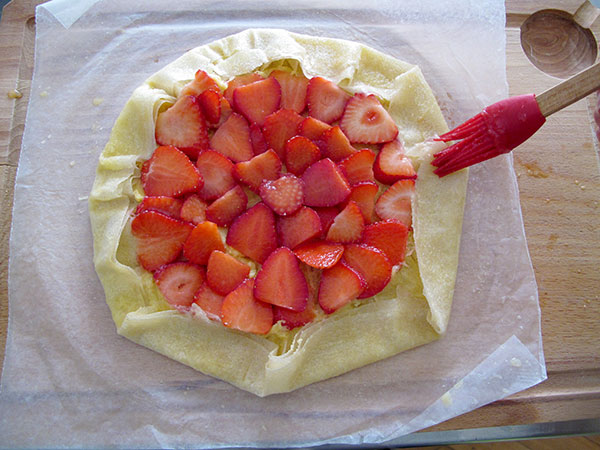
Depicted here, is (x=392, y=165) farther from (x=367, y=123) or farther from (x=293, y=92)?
(x=293, y=92)

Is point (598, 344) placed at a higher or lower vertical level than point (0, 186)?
lower

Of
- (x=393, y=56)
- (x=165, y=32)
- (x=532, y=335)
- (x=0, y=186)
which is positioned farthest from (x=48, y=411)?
(x=393, y=56)

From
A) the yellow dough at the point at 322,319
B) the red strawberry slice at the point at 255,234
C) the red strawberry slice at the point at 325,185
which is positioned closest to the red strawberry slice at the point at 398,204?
the yellow dough at the point at 322,319

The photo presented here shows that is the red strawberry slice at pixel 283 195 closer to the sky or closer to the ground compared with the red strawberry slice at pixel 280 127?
closer to the ground

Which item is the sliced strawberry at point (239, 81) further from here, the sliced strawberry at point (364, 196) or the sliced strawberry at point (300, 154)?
the sliced strawberry at point (364, 196)

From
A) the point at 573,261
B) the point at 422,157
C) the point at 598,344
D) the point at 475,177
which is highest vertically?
the point at 422,157

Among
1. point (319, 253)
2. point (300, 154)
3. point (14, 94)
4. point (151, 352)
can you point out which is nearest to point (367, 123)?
point (300, 154)

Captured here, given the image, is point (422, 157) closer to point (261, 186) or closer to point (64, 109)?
point (261, 186)
